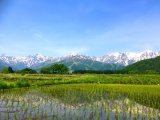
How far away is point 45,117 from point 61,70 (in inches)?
6204

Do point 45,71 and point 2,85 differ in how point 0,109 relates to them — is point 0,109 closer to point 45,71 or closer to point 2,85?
point 2,85

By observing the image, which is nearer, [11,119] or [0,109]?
[11,119]

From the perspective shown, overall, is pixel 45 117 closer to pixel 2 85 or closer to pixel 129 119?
pixel 129 119

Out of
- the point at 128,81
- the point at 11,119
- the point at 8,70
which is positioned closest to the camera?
the point at 11,119

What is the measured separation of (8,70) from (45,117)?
133 m

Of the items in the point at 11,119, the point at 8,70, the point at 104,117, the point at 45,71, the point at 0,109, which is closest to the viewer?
the point at 11,119

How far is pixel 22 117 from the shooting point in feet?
68.1

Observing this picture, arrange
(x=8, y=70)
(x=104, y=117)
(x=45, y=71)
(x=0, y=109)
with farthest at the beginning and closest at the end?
(x=45, y=71), (x=8, y=70), (x=0, y=109), (x=104, y=117)

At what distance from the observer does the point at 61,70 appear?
584 ft

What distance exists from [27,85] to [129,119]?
128 ft

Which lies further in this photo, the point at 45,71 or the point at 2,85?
the point at 45,71

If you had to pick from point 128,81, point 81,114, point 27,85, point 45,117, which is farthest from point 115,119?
point 128,81

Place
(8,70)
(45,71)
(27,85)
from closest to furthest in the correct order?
1. (27,85)
2. (8,70)
3. (45,71)

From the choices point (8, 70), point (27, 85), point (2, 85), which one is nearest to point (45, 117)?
point (2, 85)
